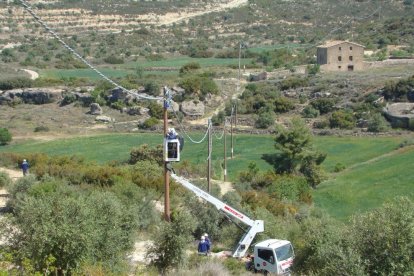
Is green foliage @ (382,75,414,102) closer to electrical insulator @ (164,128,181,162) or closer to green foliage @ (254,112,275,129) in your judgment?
green foliage @ (254,112,275,129)

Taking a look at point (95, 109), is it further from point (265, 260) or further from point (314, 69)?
point (265, 260)

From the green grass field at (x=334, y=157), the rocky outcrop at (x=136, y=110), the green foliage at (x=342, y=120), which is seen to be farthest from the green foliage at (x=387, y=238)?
the rocky outcrop at (x=136, y=110)

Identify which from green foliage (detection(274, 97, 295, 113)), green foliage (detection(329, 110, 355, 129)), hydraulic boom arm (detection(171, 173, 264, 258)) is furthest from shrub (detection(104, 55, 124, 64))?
hydraulic boom arm (detection(171, 173, 264, 258))

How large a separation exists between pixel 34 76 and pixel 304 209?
54959 mm

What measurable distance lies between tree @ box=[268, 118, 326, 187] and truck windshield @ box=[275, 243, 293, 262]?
20.3m

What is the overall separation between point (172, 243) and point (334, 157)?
27.0 meters

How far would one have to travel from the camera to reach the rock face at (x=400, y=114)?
53000 millimetres

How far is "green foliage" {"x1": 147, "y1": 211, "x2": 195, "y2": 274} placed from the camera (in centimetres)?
1930

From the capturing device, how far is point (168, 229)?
63.6ft

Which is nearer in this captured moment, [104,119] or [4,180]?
[4,180]

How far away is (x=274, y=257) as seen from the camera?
20.0m

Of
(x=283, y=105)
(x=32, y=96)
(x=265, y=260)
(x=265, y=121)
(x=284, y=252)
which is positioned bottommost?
(x=265, y=260)

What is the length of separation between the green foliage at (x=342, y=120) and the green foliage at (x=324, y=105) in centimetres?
388

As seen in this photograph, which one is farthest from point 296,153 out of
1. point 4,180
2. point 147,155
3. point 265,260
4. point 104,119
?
point 265,260
